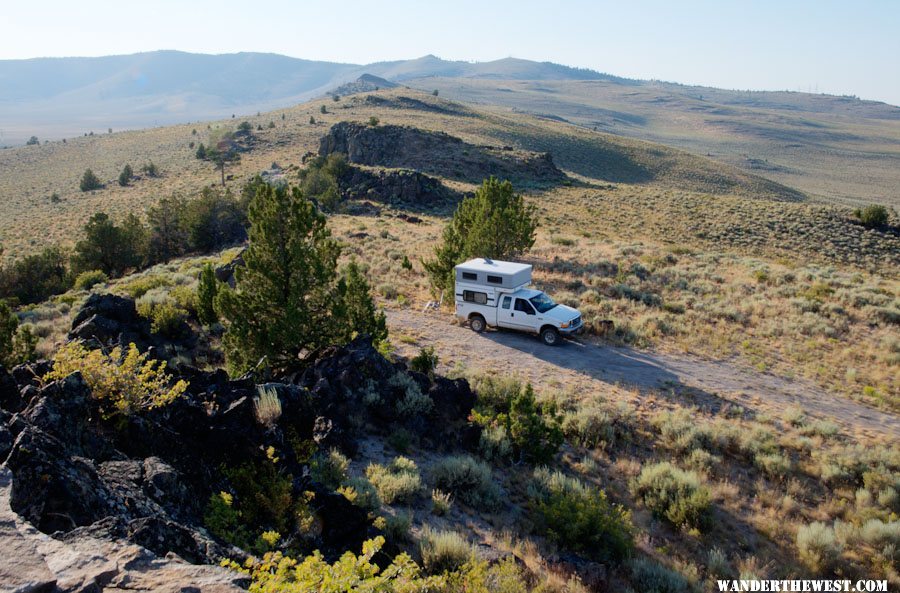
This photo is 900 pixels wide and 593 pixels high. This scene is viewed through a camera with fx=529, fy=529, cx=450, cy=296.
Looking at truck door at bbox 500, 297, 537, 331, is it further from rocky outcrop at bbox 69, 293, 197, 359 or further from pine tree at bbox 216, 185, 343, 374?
rocky outcrop at bbox 69, 293, 197, 359

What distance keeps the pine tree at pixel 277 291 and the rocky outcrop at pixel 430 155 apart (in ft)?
162

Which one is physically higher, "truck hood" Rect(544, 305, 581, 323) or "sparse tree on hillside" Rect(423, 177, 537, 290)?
"sparse tree on hillside" Rect(423, 177, 537, 290)

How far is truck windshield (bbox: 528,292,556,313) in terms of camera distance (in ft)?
59.6

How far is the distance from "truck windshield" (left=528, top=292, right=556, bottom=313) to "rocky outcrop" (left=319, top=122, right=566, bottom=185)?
146ft

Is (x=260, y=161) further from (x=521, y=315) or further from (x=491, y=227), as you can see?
(x=521, y=315)

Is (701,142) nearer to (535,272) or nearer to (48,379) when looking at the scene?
(535,272)

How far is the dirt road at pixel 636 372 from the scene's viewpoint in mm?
14031

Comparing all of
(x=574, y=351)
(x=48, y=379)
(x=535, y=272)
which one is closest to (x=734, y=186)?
(x=535, y=272)

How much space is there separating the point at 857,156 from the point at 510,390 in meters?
182

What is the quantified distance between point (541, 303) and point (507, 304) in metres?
1.20

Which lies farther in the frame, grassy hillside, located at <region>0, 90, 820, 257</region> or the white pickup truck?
grassy hillside, located at <region>0, 90, 820, 257</region>

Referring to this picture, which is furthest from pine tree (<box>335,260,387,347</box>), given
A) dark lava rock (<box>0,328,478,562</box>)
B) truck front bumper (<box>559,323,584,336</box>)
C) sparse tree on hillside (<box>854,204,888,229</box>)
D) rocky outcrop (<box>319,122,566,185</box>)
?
rocky outcrop (<box>319,122,566,185</box>)

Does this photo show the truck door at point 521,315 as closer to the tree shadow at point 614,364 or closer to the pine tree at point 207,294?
the tree shadow at point 614,364

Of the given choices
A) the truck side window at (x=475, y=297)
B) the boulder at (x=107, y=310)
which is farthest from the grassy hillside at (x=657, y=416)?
the boulder at (x=107, y=310)
